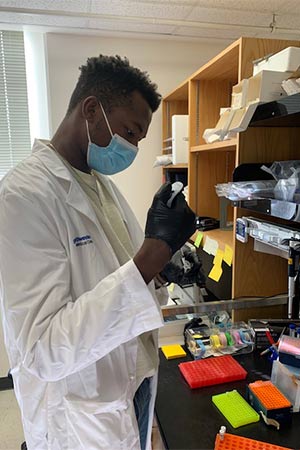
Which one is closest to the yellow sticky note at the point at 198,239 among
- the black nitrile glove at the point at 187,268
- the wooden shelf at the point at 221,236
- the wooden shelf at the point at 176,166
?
the wooden shelf at the point at 221,236

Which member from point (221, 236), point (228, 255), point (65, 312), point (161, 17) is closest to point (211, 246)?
point (221, 236)

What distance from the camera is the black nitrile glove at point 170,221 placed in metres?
0.73

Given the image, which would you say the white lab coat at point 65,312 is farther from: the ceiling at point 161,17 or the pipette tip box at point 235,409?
the ceiling at point 161,17

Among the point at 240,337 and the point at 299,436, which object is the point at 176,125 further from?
the point at 299,436

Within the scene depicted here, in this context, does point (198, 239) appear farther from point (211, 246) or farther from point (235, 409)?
point (235, 409)

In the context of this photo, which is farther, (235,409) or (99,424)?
(235,409)

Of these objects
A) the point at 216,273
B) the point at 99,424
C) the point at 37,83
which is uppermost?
the point at 37,83

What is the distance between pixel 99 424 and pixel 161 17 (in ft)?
7.16

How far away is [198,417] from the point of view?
0.96m

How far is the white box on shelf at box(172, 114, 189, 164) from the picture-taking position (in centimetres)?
206

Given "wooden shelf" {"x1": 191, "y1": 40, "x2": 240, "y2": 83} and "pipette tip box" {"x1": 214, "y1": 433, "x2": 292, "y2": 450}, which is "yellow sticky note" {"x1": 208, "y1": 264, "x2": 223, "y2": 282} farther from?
"wooden shelf" {"x1": 191, "y1": 40, "x2": 240, "y2": 83}

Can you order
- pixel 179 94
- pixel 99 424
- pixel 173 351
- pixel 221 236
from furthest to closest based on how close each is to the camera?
1. pixel 179 94
2. pixel 221 236
3. pixel 173 351
4. pixel 99 424

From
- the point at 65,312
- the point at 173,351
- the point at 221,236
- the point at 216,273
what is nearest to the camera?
the point at 65,312

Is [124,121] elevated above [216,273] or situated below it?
above
